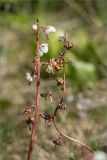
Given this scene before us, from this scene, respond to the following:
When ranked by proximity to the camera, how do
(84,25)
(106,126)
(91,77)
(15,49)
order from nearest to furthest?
(106,126)
(91,77)
(15,49)
(84,25)

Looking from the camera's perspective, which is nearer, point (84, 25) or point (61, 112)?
point (61, 112)

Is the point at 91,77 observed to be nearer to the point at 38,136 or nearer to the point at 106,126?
the point at 106,126

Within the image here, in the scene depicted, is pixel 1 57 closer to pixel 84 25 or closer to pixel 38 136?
pixel 84 25

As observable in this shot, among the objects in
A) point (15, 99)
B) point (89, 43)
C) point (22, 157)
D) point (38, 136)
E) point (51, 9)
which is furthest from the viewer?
point (51, 9)

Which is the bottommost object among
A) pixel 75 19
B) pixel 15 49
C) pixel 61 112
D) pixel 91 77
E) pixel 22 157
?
pixel 22 157


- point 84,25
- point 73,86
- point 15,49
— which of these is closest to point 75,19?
point 84,25

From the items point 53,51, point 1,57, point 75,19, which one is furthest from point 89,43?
point 75,19

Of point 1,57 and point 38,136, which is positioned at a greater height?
point 1,57
